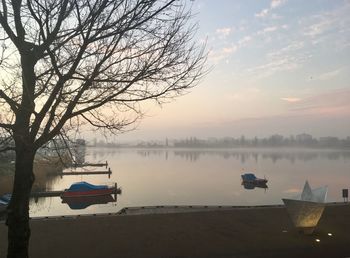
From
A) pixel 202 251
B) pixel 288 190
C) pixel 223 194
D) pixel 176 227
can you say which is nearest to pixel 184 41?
pixel 202 251

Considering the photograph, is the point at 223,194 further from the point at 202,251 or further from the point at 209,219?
the point at 202,251

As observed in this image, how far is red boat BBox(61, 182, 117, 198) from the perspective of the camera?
141 ft

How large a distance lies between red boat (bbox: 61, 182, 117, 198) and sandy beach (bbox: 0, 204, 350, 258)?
27.9 meters

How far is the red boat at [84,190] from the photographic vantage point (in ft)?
141

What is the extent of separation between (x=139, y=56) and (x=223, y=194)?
41.4m

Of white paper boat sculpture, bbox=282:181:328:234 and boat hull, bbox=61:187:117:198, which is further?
boat hull, bbox=61:187:117:198

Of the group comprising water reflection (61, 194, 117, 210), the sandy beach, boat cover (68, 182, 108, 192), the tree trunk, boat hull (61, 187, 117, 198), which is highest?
the tree trunk

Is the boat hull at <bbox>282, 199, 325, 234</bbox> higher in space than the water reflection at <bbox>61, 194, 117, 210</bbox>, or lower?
higher

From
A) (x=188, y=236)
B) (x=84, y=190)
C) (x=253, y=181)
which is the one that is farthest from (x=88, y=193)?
(x=188, y=236)

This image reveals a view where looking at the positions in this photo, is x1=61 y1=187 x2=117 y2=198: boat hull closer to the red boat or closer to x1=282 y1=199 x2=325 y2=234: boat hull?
the red boat

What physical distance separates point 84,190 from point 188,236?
32954 mm

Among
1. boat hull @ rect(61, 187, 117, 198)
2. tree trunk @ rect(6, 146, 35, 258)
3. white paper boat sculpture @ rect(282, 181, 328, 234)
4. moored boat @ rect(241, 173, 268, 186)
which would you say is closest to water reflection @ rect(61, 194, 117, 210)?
boat hull @ rect(61, 187, 117, 198)

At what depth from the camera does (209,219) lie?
1631cm

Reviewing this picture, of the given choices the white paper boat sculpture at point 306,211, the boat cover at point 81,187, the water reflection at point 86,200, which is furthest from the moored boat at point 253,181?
the white paper boat sculpture at point 306,211
